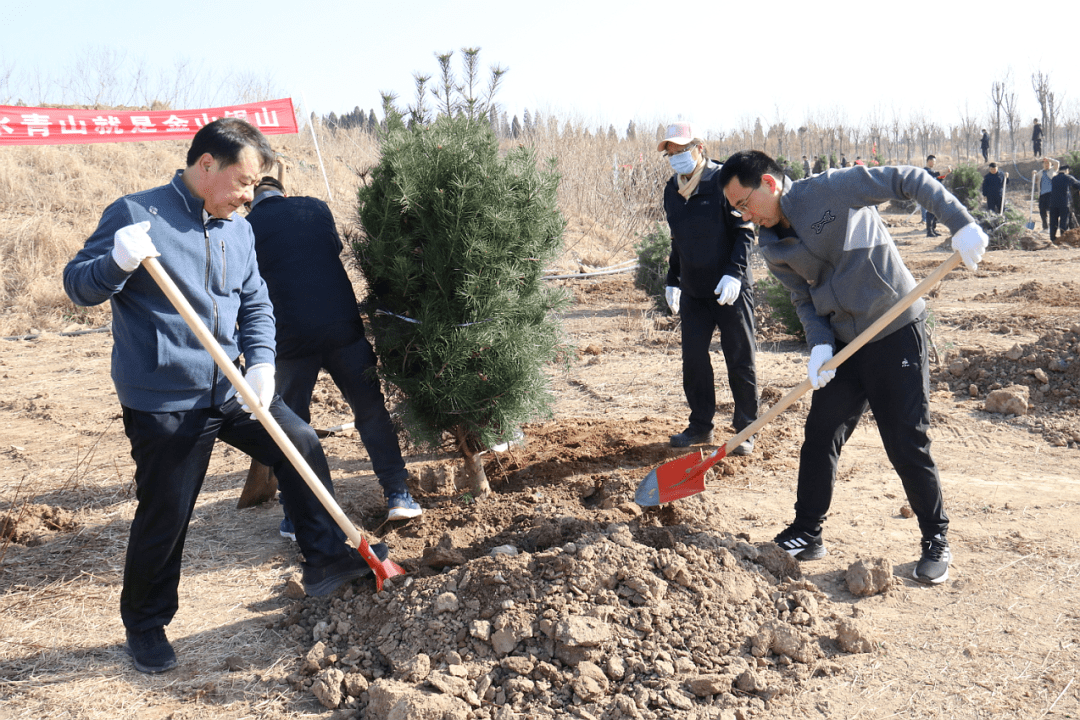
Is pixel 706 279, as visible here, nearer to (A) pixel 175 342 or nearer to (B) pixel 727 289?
(B) pixel 727 289

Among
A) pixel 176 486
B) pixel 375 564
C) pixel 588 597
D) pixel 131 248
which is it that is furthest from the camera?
pixel 375 564

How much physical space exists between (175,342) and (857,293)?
268cm

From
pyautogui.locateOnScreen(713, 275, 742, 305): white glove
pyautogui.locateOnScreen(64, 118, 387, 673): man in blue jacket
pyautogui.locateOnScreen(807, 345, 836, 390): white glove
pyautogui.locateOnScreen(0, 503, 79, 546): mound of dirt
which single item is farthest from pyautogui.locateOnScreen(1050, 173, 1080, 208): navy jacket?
pyautogui.locateOnScreen(0, 503, 79, 546): mound of dirt

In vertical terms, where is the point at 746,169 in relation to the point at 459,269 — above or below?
above

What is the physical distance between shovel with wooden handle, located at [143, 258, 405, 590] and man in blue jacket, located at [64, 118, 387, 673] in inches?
2.9

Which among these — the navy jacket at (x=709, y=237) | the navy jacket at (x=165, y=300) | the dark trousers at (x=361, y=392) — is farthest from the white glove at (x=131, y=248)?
the navy jacket at (x=709, y=237)

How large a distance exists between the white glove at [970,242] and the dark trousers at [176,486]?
2719 millimetres

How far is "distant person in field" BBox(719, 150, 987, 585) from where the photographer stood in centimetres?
301

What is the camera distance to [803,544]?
344 centimetres

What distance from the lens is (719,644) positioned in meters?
2.74

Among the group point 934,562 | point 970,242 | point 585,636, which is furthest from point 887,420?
point 585,636

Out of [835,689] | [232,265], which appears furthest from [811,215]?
[232,265]

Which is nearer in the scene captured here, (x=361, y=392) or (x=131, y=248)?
(x=131, y=248)

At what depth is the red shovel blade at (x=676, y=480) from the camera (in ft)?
11.9
